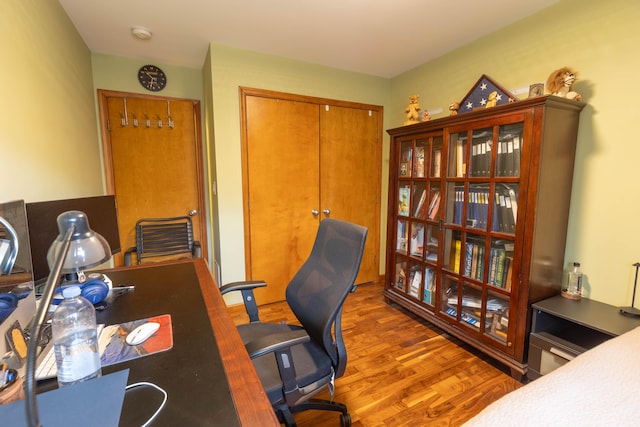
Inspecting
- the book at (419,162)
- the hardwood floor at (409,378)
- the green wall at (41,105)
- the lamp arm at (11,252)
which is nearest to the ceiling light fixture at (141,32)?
the green wall at (41,105)

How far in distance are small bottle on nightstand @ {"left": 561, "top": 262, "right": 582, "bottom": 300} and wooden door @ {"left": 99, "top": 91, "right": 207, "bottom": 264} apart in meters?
3.17

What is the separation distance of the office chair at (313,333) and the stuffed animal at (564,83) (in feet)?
5.09

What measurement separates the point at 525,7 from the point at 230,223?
2728 millimetres

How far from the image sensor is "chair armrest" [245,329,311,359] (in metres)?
1.00

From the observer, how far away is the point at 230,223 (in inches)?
105

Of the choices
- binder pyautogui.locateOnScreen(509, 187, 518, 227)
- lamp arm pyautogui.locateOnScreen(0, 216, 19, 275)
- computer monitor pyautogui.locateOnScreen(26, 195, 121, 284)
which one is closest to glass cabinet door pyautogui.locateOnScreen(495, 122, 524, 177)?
binder pyautogui.locateOnScreen(509, 187, 518, 227)

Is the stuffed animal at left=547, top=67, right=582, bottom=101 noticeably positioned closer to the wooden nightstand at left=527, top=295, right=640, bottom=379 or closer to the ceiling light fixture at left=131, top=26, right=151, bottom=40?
the wooden nightstand at left=527, top=295, right=640, bottom=379

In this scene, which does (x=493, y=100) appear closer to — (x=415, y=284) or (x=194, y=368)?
(x=415, y=284)

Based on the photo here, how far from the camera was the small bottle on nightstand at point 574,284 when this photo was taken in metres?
1.82

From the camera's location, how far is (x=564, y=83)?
1713mm

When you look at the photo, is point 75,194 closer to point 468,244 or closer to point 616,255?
point 468,244

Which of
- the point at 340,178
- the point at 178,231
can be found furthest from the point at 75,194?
the point at 340,178

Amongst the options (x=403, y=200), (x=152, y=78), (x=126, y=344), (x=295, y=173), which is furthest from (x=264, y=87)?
(x=126, y=344)

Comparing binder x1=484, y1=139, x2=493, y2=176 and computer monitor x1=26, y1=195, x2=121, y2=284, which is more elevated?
binder x1=484, y1=139, x2=493, y2=176
